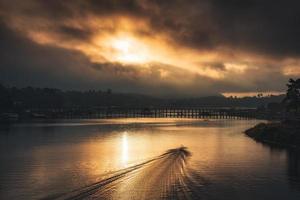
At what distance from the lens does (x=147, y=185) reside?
97.3 feet

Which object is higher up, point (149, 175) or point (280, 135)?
point (280, 135)

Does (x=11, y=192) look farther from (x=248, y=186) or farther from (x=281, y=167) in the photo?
(x=281, y=167)

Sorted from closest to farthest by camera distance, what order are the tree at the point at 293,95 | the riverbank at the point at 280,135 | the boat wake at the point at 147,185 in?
1. the boat wake at the point at 147,185
2. the riverbank at the point at 280,135
3. the tree at the point at 293,95

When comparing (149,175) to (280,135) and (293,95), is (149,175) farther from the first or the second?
(293,95)

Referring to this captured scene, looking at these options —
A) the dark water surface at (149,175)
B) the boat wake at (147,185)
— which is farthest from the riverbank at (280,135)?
the boat wake at (147,185)

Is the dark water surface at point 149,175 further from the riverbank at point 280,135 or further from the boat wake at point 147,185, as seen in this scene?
the riverbank at point 280,135

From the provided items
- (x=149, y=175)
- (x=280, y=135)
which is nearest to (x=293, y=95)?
(x=280, y=135)

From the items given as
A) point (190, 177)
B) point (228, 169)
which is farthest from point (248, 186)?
point (228, 169)

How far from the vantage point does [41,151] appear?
57.7 m

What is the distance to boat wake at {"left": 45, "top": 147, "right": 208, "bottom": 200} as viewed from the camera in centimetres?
2634

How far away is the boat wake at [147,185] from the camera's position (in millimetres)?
26344

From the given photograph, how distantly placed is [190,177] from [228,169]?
287 inches

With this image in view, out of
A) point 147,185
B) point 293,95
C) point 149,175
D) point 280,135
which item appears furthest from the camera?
point 293,95

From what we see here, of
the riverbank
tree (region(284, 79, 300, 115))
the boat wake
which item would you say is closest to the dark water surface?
the boat wake
